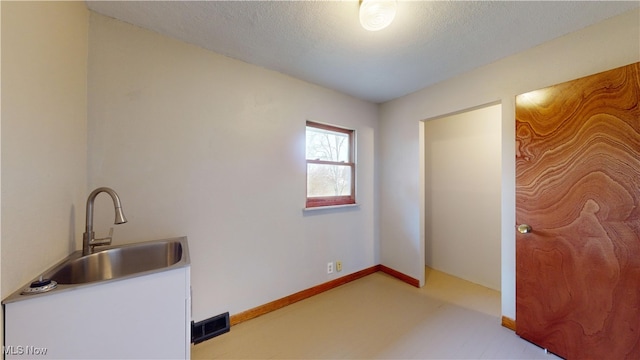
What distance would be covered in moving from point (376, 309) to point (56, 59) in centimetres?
277

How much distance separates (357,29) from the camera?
1550mm

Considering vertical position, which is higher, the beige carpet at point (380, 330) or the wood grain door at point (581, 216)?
the wood grain door at point (581, 216)

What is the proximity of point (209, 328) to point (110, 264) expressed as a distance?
864 millimetres

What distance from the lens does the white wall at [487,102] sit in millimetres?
1462

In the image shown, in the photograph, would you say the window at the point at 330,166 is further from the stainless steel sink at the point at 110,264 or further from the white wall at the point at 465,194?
the stainless steel sink at the point at 110,264

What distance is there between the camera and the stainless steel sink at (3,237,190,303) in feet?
2.81

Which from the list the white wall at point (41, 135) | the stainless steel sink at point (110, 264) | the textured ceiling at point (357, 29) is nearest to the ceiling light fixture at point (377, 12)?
the textured ceiling at point (357, 29)

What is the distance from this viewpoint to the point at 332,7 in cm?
135

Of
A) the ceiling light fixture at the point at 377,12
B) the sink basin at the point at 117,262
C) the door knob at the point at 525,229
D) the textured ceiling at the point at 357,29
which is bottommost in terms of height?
the sink basin at the point at 117,262

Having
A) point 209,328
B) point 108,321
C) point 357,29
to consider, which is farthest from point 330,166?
point 108,321

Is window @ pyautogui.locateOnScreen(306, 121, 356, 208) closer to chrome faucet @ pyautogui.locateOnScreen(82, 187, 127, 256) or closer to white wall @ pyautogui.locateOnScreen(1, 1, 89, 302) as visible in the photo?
chrome faucet @ pyautogui.locateOnScreen(82, 187, 127, 256)

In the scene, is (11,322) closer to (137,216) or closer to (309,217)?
(137,216)

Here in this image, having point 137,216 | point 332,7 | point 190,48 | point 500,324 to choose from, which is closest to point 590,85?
point 332,7
